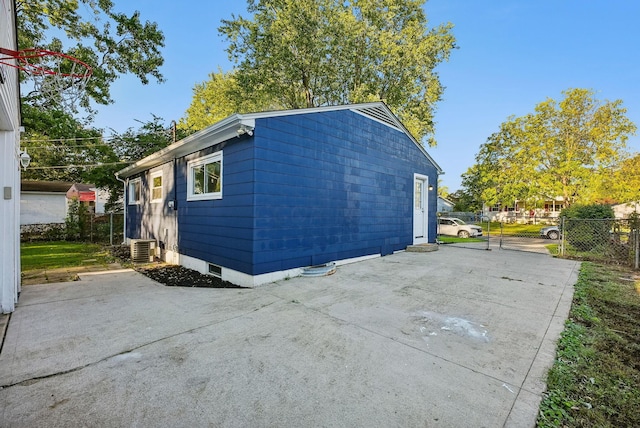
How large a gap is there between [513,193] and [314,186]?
63.3 feet

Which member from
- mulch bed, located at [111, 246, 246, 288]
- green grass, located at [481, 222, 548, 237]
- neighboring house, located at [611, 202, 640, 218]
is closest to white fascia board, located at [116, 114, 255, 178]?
mulch bed, located at [111, 246, 246, 288]

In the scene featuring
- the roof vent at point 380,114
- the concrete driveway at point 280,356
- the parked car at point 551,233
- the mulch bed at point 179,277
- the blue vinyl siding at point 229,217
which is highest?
the roof vent at point 380,114

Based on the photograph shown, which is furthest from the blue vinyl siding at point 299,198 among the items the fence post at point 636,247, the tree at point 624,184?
the tree at point 624,184

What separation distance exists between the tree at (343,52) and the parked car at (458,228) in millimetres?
5877

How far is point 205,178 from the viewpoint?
260 inches

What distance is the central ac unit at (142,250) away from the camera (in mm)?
8094

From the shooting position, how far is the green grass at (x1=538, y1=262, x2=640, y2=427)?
188 centimetres

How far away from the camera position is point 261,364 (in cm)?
246

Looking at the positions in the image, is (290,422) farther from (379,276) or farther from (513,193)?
(513,193)

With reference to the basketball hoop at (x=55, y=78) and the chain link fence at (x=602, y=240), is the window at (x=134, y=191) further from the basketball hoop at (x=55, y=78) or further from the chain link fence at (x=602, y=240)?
the chain link fence at (x=602, y=240)

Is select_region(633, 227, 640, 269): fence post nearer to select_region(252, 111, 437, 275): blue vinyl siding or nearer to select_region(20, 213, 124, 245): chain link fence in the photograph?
select_region(252, 111, 437, 275): blue vinyl siding

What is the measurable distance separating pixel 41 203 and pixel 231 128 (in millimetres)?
20672

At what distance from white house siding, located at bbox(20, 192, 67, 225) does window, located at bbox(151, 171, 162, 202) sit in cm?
1339

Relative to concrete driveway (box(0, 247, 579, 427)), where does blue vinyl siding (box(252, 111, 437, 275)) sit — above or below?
above
